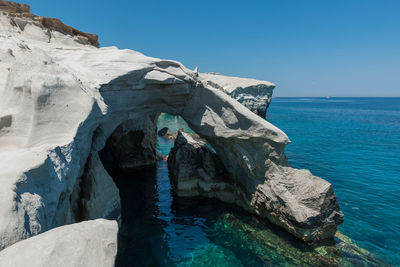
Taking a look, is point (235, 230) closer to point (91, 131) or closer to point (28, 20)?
point (91, 131)

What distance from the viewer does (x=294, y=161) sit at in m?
21.2

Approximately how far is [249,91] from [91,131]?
46023 millimetres

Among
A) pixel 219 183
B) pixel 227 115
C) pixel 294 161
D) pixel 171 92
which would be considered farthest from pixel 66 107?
pixel 294 161

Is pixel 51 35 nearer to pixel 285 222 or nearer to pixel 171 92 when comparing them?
pixel 171 92

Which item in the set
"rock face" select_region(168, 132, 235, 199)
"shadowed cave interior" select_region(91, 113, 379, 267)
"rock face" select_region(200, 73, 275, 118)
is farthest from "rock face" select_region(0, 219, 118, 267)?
"rock face" select_region(200, 73, 275, 118)

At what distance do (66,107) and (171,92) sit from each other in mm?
5940

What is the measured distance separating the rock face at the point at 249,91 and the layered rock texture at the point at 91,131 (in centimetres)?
3714

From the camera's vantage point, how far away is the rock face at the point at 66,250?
2.49m

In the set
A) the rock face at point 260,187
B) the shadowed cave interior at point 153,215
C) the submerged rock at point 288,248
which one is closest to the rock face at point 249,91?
the shadowed cave interior at point 153,215

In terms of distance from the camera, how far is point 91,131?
762cm

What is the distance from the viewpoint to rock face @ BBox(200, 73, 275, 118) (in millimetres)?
48906

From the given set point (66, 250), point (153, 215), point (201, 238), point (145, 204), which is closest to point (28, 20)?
point (145, 204)

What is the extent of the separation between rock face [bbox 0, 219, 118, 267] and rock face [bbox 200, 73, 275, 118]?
152 feet

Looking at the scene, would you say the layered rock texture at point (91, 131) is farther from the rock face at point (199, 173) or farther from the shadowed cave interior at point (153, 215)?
the shadowed cave interior at point (153, 215)
